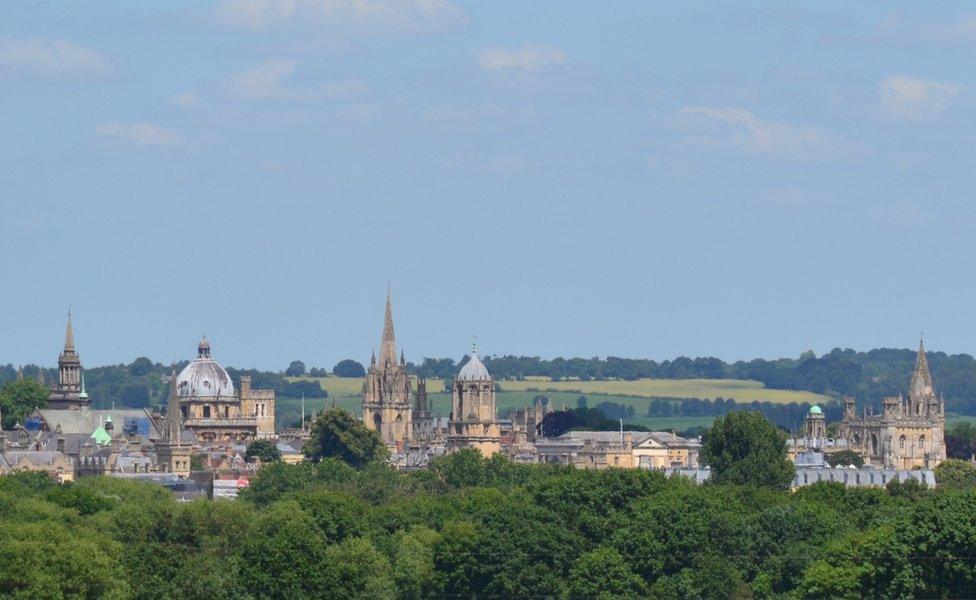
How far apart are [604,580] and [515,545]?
7.08m

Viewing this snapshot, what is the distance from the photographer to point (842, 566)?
10275 centimetres

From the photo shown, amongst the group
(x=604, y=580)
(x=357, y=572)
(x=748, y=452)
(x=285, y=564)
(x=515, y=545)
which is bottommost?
(x=604, y=580)

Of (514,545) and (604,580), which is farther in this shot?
(514,545)

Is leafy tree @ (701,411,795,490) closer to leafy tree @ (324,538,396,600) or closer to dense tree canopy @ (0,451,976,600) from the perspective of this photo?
dense tree canopy @ (0,451,976,600)

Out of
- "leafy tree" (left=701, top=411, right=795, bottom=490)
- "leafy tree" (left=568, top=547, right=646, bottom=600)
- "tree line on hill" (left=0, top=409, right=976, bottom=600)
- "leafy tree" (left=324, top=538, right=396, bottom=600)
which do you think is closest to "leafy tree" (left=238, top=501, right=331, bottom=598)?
"tree line on hill" (left=0, top=409, right=976, bottom=600)

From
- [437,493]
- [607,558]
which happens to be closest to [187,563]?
[607,558]

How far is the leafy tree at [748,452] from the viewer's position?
169750 millimetres

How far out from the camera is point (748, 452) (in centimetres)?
17288

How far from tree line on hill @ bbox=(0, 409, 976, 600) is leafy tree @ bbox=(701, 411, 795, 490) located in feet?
93.0

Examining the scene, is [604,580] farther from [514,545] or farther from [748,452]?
[748,452]

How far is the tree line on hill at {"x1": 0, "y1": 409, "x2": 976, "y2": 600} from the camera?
330 ft

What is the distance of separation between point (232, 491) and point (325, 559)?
72.2m

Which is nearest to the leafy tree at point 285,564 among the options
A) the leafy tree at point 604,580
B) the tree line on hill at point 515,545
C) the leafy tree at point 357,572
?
the tree line on hill at point 515,545

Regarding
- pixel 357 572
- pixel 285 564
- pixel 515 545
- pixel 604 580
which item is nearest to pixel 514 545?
pixel 515 545
